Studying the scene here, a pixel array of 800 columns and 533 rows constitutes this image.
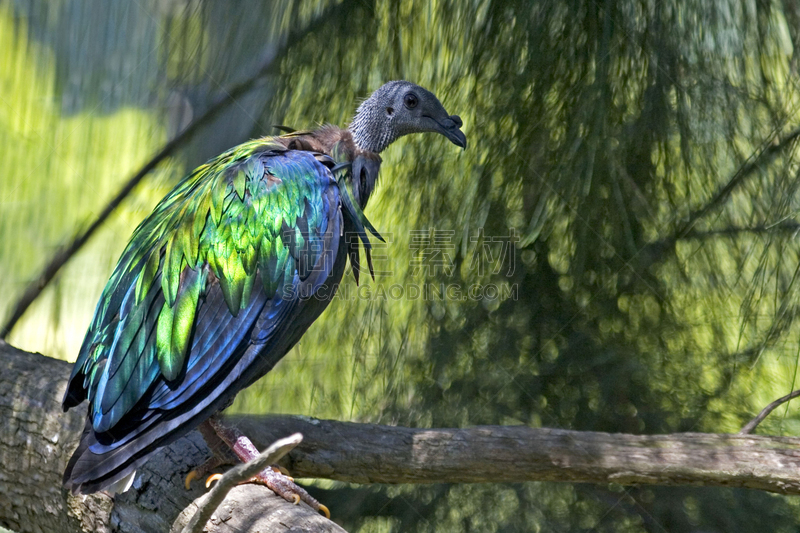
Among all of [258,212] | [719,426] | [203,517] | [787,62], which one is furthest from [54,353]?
[787,62]

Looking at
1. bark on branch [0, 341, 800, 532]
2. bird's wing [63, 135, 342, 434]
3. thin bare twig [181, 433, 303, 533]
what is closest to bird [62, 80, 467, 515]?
bird's wing [63, 135, 342, 434]

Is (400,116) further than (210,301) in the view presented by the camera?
Yes

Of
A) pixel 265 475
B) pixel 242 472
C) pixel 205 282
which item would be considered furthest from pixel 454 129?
pixel 242 472

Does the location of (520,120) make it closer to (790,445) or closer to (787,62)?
(787,62)

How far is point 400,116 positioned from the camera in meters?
0.96

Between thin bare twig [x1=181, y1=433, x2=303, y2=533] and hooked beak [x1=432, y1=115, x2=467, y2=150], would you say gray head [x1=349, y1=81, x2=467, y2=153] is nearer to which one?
hooked beak [x1=432, y1=115, x2=467, y2=150]

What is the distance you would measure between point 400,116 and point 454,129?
8 centimetres

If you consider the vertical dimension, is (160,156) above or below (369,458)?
above

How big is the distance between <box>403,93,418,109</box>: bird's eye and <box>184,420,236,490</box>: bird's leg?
52cm

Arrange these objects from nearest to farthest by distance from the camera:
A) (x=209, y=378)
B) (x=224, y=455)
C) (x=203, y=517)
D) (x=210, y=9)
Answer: (x=203, y=517)
(x=209, y=378)
(x=224, y=455)
(x=210, y=9)

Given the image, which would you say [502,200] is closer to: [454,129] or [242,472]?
[454,129]

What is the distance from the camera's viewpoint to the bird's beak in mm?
945

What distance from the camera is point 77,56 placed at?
95cm

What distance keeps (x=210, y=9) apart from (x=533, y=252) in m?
0.61
